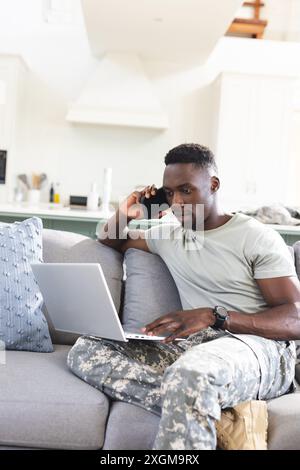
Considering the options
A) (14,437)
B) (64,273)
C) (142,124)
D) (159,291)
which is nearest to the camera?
(14,437)

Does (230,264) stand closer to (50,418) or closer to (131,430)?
(131,430)

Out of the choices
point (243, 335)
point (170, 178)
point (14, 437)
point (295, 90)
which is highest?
→ point (295, 90)

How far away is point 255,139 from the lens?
20.7 ft

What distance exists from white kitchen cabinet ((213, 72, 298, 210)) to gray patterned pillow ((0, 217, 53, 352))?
4.21 m

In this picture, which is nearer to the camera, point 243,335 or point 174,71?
point 243,335

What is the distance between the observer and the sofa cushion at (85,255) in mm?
2404

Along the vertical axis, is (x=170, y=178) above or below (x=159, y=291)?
above

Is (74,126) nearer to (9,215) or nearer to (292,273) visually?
(9,215)

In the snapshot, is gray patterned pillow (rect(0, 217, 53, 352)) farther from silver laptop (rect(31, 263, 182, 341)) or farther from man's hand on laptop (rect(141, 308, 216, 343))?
man's hand on laptop (rect(141, 308, 216, 343))

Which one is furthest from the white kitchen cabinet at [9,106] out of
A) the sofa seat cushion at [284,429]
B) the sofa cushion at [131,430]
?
the sofa seat cushion at [284,429]

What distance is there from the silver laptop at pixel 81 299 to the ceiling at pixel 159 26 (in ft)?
11.2

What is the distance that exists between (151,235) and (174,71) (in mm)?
4689

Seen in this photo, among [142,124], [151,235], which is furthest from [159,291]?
[142,124]

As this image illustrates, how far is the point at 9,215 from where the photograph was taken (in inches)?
155
